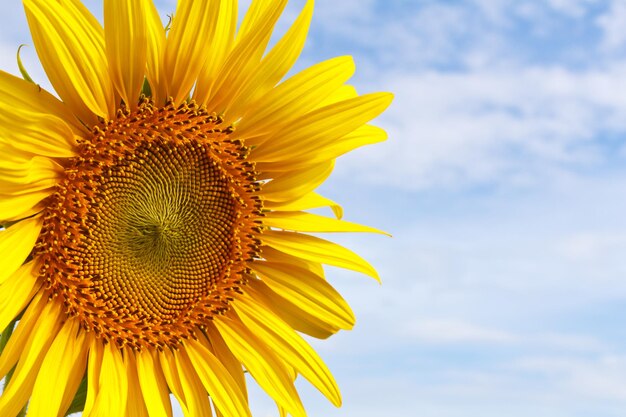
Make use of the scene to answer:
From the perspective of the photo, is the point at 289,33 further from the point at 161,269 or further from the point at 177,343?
the point at 177,343

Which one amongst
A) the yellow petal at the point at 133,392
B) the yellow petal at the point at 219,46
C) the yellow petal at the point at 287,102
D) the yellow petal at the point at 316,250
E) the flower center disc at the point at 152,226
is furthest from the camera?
the yellow petal at the point at 316,250

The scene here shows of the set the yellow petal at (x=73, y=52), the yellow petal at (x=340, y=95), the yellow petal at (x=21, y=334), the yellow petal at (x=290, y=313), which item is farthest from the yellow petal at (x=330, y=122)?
the yellow petal at (x=21, y=334)

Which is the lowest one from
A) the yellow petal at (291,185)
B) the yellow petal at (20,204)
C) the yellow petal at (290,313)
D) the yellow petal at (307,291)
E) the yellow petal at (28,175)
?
the yellow petal at (20,204)

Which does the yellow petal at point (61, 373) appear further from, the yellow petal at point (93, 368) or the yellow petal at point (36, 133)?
the yellow petal at point (36, 133)

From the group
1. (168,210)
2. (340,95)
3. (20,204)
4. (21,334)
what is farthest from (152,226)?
(340,95)

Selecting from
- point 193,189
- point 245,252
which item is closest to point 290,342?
point 245,252

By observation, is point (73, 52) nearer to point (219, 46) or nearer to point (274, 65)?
point (219, 46)
